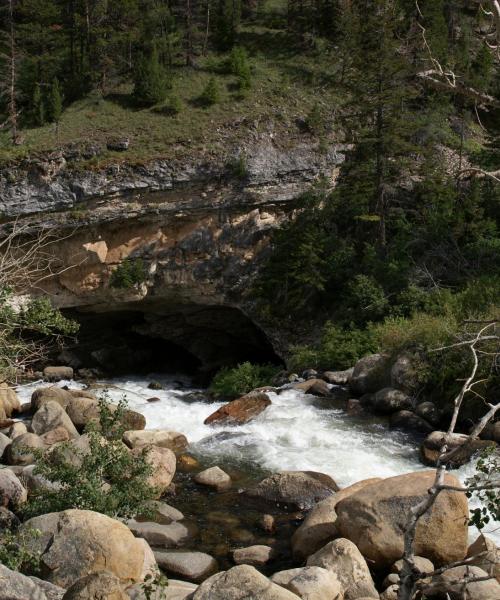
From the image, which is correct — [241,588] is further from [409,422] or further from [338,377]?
[338,377]

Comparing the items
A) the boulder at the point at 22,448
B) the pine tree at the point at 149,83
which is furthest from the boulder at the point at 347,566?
the pine tree at the point at 149,83

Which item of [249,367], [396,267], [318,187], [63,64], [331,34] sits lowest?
[249,367]

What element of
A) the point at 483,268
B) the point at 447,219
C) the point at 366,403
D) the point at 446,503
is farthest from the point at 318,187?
the point at 446,503

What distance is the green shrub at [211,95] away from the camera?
1035 inches

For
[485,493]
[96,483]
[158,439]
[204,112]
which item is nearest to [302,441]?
[158,439]

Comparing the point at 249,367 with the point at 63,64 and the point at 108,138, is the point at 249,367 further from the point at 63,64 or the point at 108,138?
the point at 63,64

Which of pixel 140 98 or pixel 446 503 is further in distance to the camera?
pixel 140 98

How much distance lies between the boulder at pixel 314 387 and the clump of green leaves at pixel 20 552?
383 inches

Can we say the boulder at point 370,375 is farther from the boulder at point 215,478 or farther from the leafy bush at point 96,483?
the leafy bush at point 96,483

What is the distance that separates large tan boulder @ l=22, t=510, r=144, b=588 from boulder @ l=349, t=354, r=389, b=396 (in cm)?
912

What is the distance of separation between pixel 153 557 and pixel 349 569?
2.35 m

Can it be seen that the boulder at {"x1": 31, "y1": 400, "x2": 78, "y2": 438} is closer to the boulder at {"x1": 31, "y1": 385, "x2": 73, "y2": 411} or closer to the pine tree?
the boulder at {"x1": 31, "y1": 385, "x2": 73, "y2": 411}

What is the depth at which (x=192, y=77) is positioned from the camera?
29297 mm

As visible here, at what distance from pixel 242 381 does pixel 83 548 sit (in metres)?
12.1
